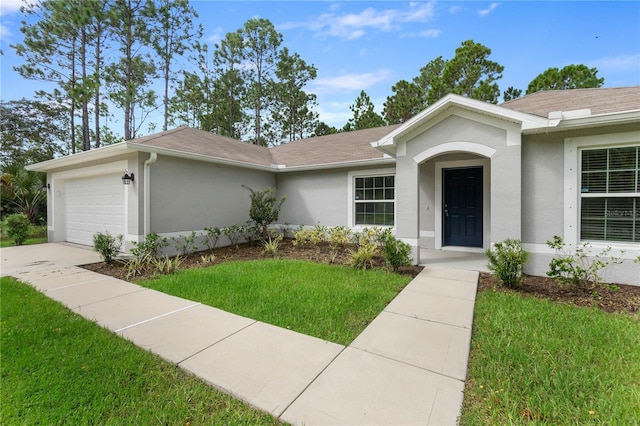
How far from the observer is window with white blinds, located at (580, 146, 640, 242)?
468 cm

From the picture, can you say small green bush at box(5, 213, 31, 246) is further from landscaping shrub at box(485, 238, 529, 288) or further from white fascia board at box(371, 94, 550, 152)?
landscaping shrub at box(485, 238, 529, 288)

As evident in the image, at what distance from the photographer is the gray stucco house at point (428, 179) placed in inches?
191

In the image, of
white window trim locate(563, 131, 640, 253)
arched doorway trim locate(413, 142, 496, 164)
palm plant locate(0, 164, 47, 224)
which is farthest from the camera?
palm plant locate(0, 164, 47, 224)

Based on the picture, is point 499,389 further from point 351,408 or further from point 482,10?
point 482,10

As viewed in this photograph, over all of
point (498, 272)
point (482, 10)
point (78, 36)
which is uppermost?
point (78, 36)

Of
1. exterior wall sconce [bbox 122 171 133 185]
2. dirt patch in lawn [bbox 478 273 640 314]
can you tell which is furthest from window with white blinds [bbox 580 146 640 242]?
exterior wall sconce [bbox 122 171 133 185]

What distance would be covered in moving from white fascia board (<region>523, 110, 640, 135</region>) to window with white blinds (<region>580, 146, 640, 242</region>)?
515 millimetres

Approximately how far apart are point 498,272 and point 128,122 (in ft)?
71.2

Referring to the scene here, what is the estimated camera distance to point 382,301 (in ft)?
13.5

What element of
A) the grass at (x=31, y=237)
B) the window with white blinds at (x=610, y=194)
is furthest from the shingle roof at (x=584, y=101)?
the grass at (x=31, y=237)

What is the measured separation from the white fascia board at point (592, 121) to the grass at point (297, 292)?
3807mm

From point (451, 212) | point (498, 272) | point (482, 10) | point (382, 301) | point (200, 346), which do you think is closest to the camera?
point (200, 346)

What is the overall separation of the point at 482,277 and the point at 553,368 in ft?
Answer: 10.3

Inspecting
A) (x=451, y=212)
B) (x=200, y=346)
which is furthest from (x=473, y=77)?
(x=200, y=346)
